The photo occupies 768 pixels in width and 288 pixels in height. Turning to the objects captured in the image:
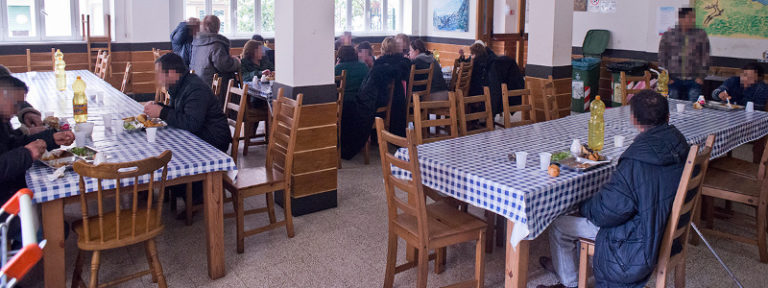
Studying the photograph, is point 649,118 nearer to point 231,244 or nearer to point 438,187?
point 438,187

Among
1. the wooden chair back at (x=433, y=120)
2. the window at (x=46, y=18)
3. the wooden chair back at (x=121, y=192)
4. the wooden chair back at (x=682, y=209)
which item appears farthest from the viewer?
the window at (x=46, y=18)

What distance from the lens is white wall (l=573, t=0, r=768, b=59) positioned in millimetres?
7168

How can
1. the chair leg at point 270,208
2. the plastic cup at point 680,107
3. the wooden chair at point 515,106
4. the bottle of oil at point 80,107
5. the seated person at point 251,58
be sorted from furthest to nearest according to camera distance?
the seated person at point 251,58
the plastic cup at point 680,107
the wooden chair at point 515,106
the bottle of oil at point 80,107
the chair leg at point 270,208

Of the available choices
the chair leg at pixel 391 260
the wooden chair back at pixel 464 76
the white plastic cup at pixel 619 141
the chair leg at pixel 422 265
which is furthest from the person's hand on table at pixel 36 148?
the wooden chair back at pixel 464 76

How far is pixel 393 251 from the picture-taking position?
9.88 ft

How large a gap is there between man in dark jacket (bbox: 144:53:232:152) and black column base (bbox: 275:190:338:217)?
73 centimetres

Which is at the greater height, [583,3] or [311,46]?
[583,3]

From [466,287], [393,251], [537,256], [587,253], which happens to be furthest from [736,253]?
[393,251]

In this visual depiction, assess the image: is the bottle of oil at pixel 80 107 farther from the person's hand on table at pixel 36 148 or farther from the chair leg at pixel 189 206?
the person's hand on table at pixel 36 148

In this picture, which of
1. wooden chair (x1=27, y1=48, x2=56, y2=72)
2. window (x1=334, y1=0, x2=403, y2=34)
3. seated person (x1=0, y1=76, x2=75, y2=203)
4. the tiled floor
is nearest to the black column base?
the tiled floor

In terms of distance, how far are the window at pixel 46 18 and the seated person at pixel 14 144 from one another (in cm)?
625

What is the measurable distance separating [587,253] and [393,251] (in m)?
0.90

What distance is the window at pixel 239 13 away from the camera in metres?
9.86

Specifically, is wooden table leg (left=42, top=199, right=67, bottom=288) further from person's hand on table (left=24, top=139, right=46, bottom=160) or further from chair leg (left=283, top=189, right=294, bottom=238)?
chair leg (left=283, top=189, right=294, bottom=238)
